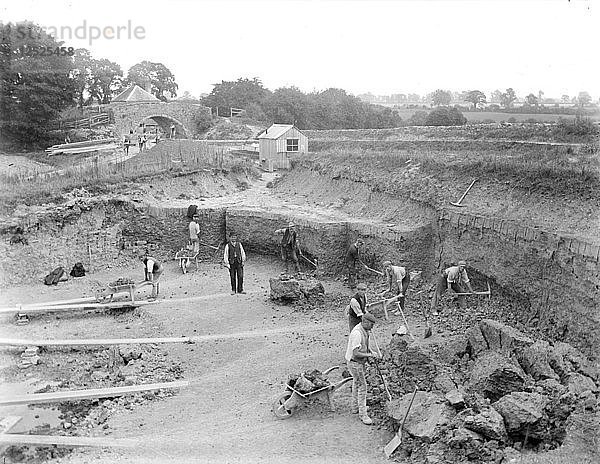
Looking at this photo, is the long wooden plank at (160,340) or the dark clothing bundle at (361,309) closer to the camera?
the dark clothing bundle at (361,309)

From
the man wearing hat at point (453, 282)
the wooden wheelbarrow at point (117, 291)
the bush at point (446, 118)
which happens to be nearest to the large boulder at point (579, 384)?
the man wearing hat at point (453, 282)

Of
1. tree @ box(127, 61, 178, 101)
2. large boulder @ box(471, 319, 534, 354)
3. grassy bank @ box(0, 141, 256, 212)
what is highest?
tree @ box(127, 61, 178, 101)

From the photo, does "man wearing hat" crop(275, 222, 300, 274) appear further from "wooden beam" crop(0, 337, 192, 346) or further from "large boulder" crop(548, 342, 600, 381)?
"large boulder" crop(548, 342, 600, 381)

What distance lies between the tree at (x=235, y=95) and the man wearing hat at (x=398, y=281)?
3695cm

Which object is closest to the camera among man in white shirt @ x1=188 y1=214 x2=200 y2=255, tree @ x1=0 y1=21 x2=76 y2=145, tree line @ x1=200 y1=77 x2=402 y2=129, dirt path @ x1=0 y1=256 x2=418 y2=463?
dirt path @ x1=0 y1=256 x2=418 y2=463

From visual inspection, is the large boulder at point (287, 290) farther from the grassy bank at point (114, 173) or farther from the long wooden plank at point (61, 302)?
the grassy bank at point (114, 173)

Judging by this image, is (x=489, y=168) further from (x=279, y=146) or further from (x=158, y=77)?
(x=158, y=77)

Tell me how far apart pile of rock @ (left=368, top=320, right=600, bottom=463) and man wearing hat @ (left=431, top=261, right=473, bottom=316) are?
155cm

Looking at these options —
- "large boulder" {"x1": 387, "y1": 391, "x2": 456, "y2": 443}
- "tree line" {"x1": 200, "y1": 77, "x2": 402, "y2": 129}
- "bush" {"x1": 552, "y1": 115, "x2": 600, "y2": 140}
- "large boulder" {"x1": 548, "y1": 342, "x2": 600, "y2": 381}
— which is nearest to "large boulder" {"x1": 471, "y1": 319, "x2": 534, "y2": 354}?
"large boulder" {"x1": 548, "y1": 342, "x2": 600, "y2": 381}

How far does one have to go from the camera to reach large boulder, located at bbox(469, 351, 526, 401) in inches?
310

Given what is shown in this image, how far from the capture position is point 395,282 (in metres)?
12.5

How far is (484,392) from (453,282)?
3800mm

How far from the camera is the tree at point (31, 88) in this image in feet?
86.7

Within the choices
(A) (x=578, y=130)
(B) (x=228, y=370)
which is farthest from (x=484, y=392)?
(A) (x=578, y=130)
